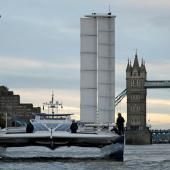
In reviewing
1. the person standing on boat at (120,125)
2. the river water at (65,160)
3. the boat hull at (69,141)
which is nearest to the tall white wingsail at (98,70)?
the person standing on boat at (120,125)

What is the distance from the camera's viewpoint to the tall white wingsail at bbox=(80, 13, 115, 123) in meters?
80.4

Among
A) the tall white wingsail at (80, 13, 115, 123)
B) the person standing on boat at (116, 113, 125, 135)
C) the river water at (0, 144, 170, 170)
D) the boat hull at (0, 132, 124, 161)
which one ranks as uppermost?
the tall white wingsail at (80, 13, 115, 123)

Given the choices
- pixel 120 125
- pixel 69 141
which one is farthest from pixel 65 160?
pixel 120 125

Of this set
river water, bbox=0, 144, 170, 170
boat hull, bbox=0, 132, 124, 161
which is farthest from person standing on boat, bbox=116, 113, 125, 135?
river water, bbox=0, 144, 170, 170

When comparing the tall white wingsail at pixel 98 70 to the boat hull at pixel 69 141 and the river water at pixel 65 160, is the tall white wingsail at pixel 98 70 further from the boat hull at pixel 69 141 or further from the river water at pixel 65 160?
the boat hull at pixel 69 141

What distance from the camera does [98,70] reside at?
8319cm

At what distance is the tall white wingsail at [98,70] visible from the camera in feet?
264

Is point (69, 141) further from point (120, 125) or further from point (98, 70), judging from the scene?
point (98, 70)

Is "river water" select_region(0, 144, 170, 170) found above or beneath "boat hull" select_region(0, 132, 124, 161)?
beneath

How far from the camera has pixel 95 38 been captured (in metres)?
84.3

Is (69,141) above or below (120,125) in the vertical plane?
below

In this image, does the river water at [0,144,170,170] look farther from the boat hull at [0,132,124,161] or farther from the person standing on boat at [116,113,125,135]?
the person standing on boat at [116,113,125,135]

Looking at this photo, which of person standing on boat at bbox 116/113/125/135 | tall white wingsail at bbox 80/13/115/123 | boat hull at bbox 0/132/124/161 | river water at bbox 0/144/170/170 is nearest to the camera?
river water at bbox 0/144/170/170

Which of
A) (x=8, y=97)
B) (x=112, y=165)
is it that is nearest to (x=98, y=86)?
(x=112, y=165)
